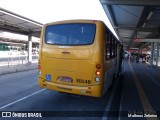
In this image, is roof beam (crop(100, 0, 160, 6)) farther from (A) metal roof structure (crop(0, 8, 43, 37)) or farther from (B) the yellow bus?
(B) the yellow bus

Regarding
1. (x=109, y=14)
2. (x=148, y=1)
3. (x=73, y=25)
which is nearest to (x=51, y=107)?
(x=73, y=25)

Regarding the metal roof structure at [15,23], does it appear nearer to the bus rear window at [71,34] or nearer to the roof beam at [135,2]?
the roof beam at [135,2]

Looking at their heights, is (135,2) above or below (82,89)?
above

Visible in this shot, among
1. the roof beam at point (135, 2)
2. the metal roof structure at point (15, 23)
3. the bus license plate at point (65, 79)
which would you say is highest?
the roof beam at point (135, 2)

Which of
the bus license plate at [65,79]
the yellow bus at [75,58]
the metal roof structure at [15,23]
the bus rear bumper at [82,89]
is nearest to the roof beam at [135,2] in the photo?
the metal roof structure at [15,23]

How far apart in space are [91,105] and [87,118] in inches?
57.1

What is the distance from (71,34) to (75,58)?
841mm

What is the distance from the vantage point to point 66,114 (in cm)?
586

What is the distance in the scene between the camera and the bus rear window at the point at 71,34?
658cm

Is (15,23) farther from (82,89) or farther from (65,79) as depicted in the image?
(82,89)

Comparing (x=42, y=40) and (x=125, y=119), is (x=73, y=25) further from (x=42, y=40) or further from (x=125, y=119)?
(x=125, y=119)

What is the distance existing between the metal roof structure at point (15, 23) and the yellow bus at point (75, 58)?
6400 mm

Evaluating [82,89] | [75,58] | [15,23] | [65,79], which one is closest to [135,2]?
[75,58]

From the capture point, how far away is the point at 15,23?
16.5 meters
